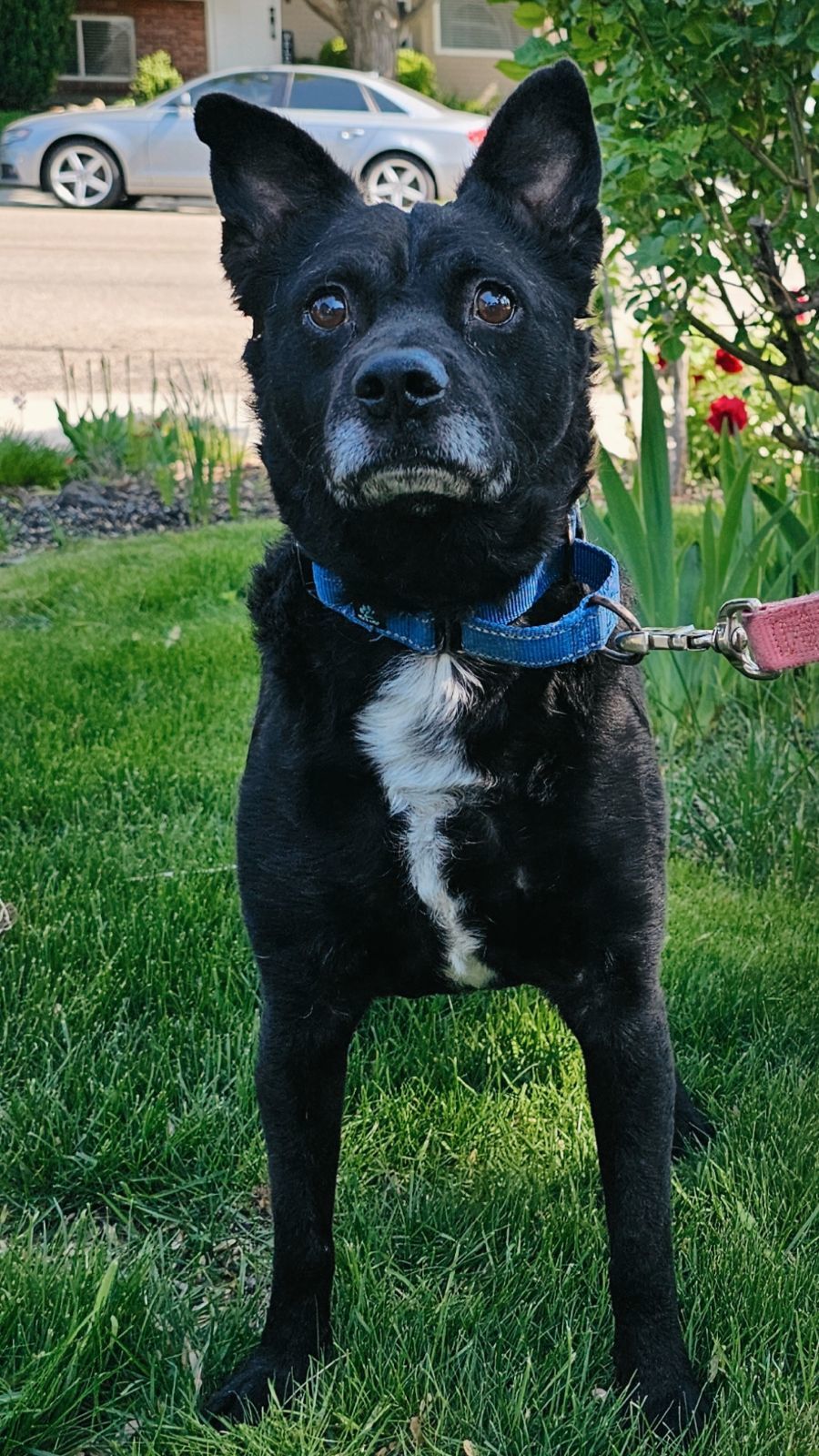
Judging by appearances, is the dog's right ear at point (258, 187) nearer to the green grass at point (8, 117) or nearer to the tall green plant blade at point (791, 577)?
the tall green plant blade at point (791, 577)

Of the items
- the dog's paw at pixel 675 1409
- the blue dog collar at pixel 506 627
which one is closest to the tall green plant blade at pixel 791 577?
the blue dog collar at pixel 506 627

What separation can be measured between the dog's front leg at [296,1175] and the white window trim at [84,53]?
22770 millimetres

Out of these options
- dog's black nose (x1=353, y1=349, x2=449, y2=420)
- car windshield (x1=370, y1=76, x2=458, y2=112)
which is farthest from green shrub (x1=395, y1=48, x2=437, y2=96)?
dog's black nose (x1=353, y1=349, x2=449, y2=420)

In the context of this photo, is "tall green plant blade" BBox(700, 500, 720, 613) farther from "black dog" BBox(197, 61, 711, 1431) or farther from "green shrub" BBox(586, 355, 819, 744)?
"black dog" BBox(197, 61, 711, 1431)

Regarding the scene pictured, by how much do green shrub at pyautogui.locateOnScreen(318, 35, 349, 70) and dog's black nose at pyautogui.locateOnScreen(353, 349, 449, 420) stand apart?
2519 centimetres

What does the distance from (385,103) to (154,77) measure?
31.3 feet

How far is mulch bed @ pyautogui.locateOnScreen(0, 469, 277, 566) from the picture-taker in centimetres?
644

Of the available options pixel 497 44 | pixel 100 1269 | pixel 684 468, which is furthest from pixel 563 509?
pixel 497 44

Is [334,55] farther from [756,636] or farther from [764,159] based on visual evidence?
[756,636]

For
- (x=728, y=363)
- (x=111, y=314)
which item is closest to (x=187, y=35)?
(x=111, y=314)

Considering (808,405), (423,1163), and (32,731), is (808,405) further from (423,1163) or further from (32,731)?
(423,1163)

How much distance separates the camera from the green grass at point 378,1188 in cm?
179

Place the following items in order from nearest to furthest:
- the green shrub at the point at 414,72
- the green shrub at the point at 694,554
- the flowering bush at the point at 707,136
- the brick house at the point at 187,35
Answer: the flowering bush at the point at 707,136, the green shrub at the point at 694,554, the brick house at the point at 187,35, the green shrub at the point at 414,72

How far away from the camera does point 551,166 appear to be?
6.37 feet
